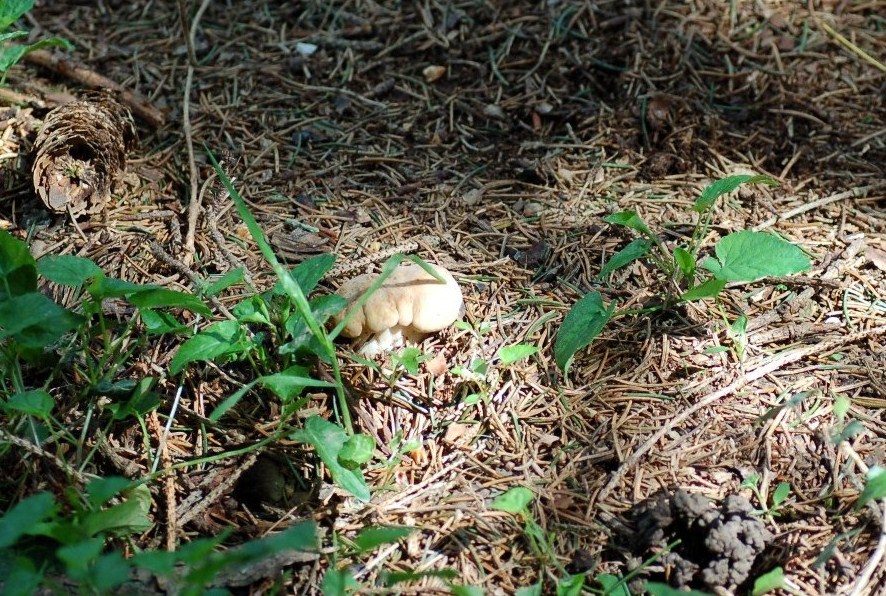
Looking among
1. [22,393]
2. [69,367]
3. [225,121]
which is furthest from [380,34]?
[22,393]

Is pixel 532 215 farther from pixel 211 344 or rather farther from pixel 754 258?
pixel 211 344

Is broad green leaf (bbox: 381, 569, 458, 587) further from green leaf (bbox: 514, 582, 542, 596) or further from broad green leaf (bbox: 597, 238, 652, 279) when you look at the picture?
broad green leaf (bbox: 597, 238, 652, 279)

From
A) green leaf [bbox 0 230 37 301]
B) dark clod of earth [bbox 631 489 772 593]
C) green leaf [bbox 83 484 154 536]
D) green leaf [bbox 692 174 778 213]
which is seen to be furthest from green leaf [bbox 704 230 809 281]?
green leaf [bbox 0 230 37 301]

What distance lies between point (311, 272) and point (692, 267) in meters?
1.21

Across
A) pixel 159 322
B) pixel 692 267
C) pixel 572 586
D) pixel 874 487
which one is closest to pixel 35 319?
pixel 159 322

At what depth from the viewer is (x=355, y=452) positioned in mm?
2070

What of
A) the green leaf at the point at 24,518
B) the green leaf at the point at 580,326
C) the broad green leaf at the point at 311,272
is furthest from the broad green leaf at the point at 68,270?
the green leaf at the point at 580,326

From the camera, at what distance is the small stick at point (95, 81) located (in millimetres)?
3232

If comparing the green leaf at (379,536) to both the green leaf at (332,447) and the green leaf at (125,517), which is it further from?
the green leaf at (125,517)

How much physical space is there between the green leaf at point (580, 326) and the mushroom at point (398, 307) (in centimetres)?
34

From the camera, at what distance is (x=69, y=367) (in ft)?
7.80

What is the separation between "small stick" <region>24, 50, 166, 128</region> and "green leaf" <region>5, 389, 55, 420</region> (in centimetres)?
153

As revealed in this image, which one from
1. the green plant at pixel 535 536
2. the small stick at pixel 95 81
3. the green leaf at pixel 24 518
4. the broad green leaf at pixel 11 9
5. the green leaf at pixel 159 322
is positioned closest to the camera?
the green leaf at pixel 24 518

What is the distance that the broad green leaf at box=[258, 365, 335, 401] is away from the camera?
2.08m
